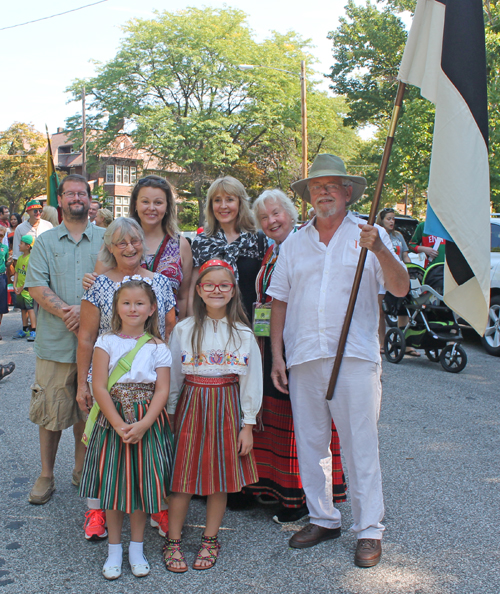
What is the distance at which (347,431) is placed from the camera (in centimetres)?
315

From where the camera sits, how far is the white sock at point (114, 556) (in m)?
2.91

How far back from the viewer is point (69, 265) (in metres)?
3.83

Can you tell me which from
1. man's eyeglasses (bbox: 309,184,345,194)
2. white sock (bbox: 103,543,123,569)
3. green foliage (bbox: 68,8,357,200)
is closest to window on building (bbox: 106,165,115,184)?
green foliage (bbox: 68,8,357,200)

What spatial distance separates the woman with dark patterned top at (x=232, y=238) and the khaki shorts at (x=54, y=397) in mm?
951

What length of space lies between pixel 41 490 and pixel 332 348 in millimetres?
2167

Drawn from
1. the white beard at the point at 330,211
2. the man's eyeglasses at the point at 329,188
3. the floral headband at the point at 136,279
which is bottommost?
the floral headband at the point at 136,279

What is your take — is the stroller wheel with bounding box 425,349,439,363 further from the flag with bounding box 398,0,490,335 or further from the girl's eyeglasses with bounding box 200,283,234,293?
the girl's eyeglasses with bounding box 200,283,234,293

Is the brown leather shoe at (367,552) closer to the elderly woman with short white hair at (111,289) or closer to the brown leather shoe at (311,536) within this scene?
the brown leather shoe at (311,536)

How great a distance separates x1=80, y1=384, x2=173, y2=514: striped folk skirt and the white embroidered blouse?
22cm

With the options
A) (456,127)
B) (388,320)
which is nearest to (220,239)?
(456,127)

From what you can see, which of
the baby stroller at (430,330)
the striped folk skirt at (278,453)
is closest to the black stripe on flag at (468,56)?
the striped folk skirt at (278,453)

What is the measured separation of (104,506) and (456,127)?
2.62 m

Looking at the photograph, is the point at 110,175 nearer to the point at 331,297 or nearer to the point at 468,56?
the point at 331,297

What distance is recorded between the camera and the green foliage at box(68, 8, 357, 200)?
3438 cm
